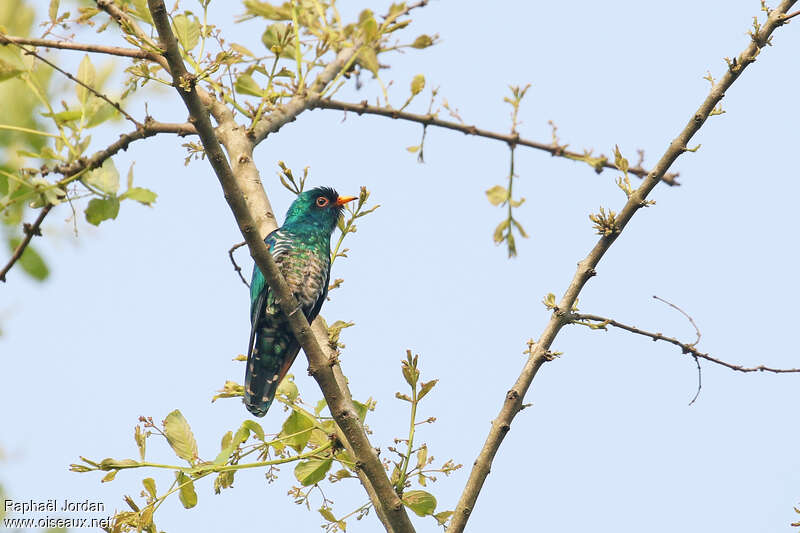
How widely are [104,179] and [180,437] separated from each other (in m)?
1.06

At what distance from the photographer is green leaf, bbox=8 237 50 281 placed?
296 centimetres

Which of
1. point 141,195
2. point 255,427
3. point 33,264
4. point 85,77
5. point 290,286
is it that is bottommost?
point 255,427

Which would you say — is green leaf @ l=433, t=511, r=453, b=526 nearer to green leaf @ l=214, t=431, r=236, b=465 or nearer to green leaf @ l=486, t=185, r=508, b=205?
green leaf @ l=214, t=431, r=236, b=465

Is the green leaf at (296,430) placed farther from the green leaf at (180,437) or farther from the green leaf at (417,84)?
the green leaf at (417,84)

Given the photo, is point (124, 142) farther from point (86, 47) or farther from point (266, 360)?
point (266, 360)

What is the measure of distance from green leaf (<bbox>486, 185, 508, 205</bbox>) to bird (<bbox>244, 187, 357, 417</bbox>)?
4.78 ft

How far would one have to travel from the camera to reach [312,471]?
3.79m

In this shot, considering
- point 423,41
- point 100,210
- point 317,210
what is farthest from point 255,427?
point 317,210

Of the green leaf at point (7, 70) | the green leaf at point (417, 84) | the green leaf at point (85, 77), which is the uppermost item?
the green leaf at point (417, 84)

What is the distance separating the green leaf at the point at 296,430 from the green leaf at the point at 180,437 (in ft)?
1.38

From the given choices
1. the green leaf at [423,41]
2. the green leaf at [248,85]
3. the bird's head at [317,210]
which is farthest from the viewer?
the bird's head at [317,210]

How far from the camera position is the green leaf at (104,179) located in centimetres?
307

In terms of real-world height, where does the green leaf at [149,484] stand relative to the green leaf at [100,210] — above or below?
below

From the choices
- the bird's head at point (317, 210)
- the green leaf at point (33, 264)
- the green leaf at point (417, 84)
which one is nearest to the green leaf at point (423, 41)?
the green leaf at point (417, 84)
